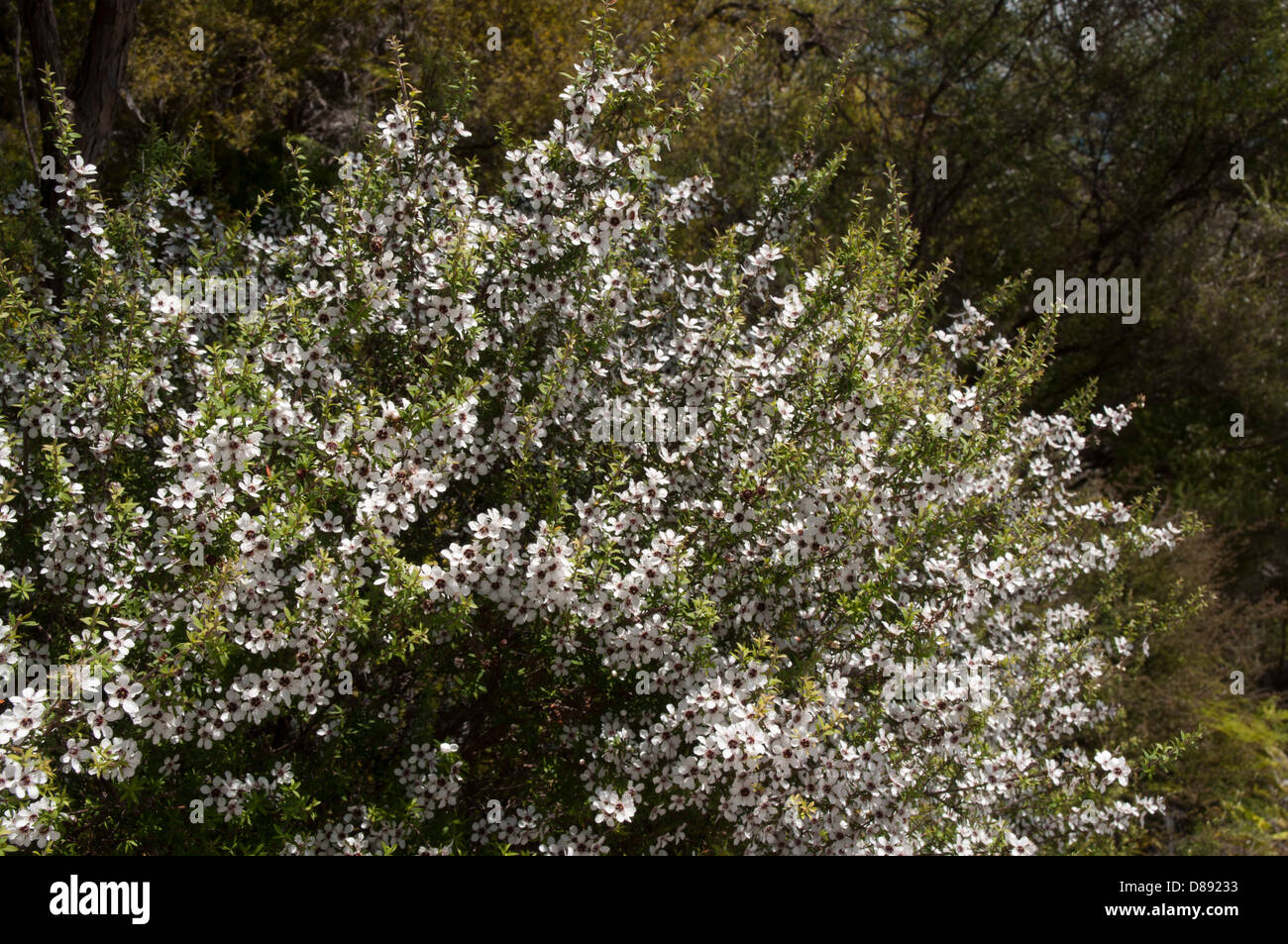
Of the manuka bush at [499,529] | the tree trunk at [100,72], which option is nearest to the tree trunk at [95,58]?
the tree trunk at [100,72]

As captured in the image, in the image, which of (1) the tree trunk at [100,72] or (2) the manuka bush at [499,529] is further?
(1) the tree trunk at [100,72]

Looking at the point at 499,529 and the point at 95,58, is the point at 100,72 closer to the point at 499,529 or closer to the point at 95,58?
the point at 95,58

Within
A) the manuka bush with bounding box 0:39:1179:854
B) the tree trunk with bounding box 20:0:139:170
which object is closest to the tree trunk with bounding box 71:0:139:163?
the tree trunk with bounding box 20:0:139:170

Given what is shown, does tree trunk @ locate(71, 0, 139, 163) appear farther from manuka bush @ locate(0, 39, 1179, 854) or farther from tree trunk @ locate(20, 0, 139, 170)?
manuka bush @ locate(0, 39, 1179, 854)

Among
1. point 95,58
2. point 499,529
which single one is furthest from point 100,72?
point 499,529

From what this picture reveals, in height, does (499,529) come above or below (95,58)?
below

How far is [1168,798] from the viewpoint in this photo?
25.3 feet

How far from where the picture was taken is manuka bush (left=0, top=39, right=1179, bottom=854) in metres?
3.29

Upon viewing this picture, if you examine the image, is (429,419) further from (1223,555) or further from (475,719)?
(1223,555)

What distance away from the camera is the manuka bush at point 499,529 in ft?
10.8

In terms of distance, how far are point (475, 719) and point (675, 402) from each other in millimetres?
1448

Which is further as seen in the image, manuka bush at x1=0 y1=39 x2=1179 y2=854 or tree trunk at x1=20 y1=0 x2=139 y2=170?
tree trunk at x1=20 y1=0 x2=139 y2=170

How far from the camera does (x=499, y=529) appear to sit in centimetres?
339

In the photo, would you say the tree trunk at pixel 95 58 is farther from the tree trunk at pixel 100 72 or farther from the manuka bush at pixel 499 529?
the manuka bush at pixel 499 529
